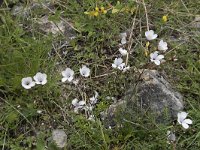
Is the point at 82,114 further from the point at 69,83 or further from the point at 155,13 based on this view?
the point at 155,13

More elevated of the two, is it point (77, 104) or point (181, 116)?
point (181, 116)

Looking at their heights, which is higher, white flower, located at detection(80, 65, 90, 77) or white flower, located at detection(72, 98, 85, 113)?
white flower, located at detection(80, 65, 90, 77)

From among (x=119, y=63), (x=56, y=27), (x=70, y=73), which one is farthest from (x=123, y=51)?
(x=56, y=27)

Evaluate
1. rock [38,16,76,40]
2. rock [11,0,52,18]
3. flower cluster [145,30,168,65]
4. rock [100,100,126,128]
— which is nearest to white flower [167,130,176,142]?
rock [100,100,126,128]

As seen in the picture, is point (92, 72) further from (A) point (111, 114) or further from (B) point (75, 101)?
(A) point (111, 114)

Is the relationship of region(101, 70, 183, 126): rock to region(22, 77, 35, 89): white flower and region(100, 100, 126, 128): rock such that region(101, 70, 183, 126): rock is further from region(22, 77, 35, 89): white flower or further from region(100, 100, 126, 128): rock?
region(22, 77, 35, 89): white flower

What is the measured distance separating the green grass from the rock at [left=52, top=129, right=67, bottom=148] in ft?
0.08

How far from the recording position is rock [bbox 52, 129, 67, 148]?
2.28 metres

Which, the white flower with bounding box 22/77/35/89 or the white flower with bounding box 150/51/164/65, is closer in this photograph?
the white flower with bounding box 22/77/35/89

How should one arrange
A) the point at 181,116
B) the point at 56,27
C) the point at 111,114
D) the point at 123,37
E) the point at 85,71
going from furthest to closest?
the point at 56,27 < the point at 123,37 < the point at 85,71 < the point at 111,114 < the point at 181,116

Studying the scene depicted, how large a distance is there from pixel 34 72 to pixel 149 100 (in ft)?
2.25

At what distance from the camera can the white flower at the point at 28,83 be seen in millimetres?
2301

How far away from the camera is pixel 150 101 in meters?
2.36

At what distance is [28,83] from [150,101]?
0.69 meters
